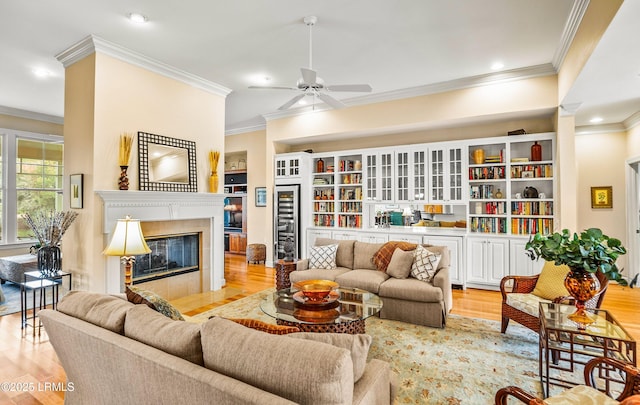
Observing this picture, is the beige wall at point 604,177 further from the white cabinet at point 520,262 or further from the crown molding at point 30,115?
the crown molding at point 30,115

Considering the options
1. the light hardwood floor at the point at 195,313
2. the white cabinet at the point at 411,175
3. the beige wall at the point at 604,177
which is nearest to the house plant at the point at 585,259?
the light hardwood floor at the point at 195,313

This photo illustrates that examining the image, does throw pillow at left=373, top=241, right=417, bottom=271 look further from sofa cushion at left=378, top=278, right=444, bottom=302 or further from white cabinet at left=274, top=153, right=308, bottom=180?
white cabinet at left=274, top=153, right=308, bottom=180

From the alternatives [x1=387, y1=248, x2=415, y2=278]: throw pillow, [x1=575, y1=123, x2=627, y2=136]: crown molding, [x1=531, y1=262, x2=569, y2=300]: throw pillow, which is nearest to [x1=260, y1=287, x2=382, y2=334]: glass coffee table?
[x1=387, y1=248, x2=415, y2=278]: throw pillow

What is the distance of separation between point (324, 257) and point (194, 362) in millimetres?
3260

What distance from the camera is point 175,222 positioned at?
466 cm

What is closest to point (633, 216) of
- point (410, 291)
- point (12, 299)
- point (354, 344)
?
point (410, 291)

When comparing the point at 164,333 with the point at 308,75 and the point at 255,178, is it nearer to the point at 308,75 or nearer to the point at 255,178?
the point at 308,75

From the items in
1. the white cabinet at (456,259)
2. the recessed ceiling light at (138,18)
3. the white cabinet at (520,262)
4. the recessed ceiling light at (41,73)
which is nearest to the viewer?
the recessed ceiling light at (138,18)

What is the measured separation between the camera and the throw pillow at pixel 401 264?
13.1 feet

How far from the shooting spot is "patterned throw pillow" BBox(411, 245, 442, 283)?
381 centimetres

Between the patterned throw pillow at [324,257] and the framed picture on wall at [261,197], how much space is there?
10.9ft

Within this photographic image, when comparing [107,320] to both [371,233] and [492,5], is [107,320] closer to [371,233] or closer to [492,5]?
[492,5]

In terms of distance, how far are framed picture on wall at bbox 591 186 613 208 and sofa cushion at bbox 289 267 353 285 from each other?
186 inches

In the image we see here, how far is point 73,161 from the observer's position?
13.2 feet
